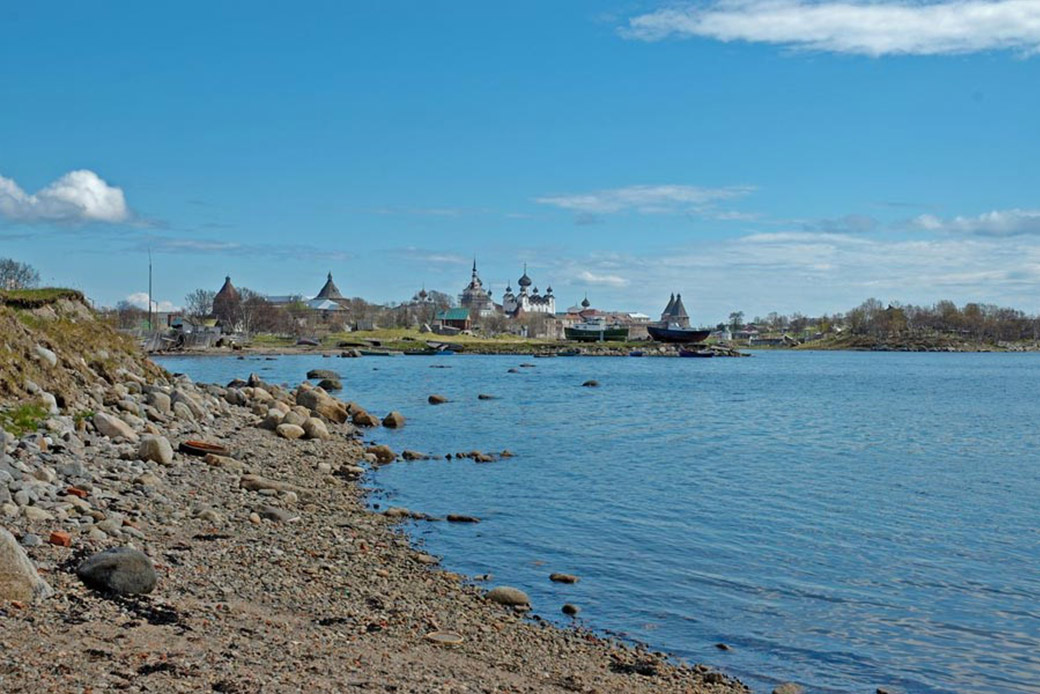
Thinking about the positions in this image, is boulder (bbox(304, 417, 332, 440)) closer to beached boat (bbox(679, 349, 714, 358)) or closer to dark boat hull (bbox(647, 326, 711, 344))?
beached boat (bbox(679, 349, 714, 358))

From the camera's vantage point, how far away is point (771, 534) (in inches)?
707

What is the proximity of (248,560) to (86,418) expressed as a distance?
A: 9.74 metres

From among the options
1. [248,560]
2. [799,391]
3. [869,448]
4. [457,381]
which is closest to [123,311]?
[457,381]

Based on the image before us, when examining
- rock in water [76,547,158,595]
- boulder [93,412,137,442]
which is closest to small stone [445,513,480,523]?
boulder [93,412,137,442]

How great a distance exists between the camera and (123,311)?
158 meters

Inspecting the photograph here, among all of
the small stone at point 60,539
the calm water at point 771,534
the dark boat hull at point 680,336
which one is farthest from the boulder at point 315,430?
the dark boat hull at point 680,336

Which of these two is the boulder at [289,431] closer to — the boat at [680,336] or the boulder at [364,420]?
the boulder at [364,420]

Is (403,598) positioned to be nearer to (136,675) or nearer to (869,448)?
(136,675)

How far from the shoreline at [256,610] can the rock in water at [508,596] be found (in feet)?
0.52

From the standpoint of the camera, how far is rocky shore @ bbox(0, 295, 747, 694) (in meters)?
8.08

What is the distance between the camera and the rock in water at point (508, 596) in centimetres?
1269

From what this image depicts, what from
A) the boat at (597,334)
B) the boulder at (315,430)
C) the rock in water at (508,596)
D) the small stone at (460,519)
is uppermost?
the boat at (597,334)

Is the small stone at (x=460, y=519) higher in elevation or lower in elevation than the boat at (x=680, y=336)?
lower

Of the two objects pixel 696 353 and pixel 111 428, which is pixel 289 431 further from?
pixel 696 353
